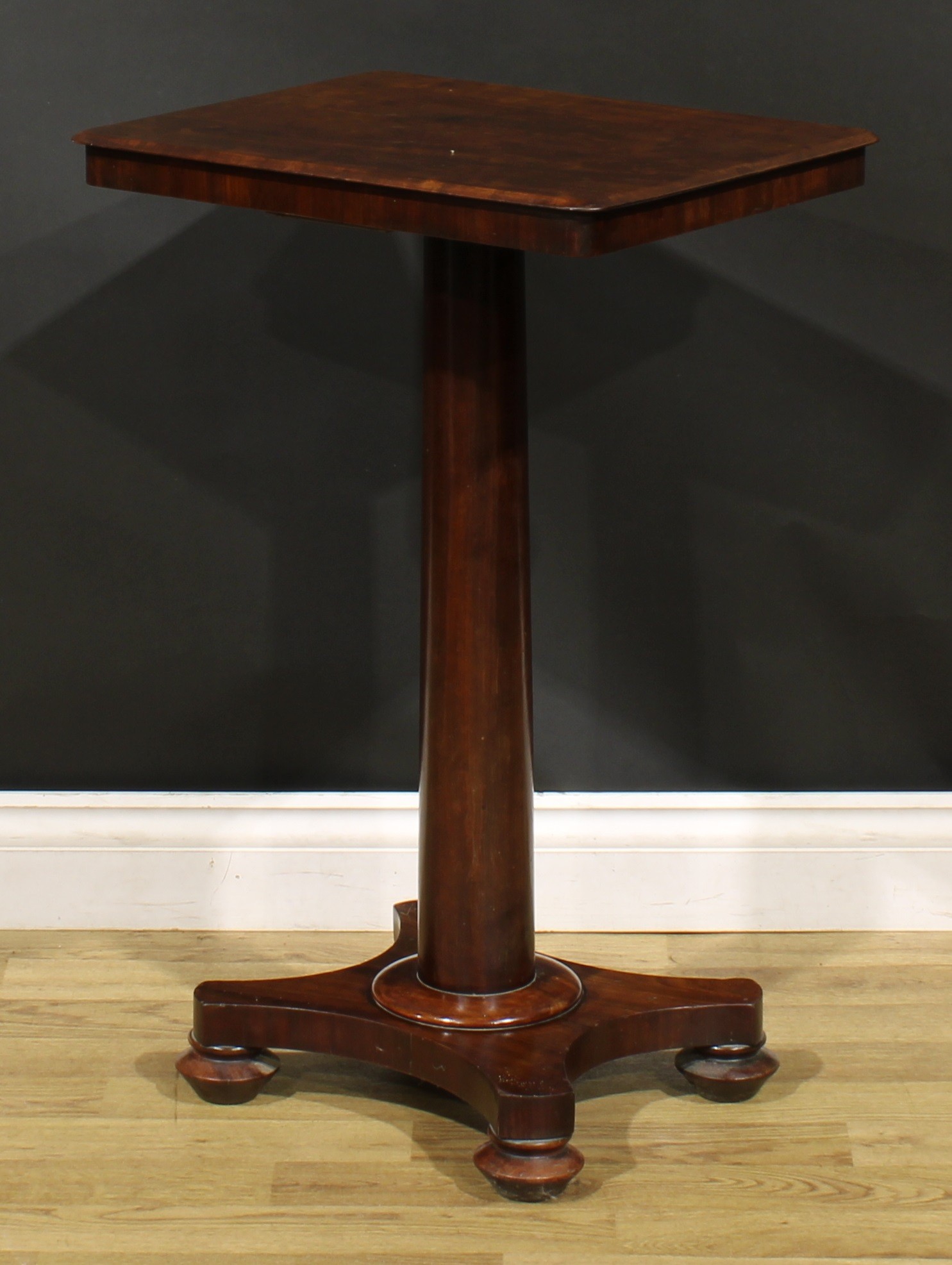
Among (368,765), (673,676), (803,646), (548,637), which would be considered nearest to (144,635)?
(368,765)

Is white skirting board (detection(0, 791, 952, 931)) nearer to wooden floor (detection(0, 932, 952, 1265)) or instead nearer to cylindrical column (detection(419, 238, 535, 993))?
wooden floor (detection(0, 932, 952, 1265))

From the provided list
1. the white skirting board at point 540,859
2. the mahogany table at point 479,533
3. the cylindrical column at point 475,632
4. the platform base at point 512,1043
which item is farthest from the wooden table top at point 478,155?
the white skirting board at point 540,859

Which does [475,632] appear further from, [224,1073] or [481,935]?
[224,1073]

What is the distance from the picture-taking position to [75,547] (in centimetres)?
196

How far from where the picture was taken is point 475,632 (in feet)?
4.90

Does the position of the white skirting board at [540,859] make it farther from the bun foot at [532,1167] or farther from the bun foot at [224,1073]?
the bun foot at [532,1167]

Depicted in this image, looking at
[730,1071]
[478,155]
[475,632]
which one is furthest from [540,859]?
[478,155]

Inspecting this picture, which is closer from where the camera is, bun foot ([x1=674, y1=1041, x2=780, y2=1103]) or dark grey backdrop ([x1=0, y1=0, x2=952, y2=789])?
bun foot ([x1=674, y1=1041, x2=780, y2=1103])

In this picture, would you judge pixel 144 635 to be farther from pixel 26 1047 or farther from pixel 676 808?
pixel 676 808

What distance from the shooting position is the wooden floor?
1393 mm

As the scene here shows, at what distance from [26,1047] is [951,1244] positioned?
3.14ft

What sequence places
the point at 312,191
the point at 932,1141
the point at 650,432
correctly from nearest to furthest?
the point at 312,191 < the point at 932,1141 < the point at 650,432

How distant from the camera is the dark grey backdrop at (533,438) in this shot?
1853 millimetres

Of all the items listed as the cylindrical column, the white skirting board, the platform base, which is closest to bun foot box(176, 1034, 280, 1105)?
the platform base
